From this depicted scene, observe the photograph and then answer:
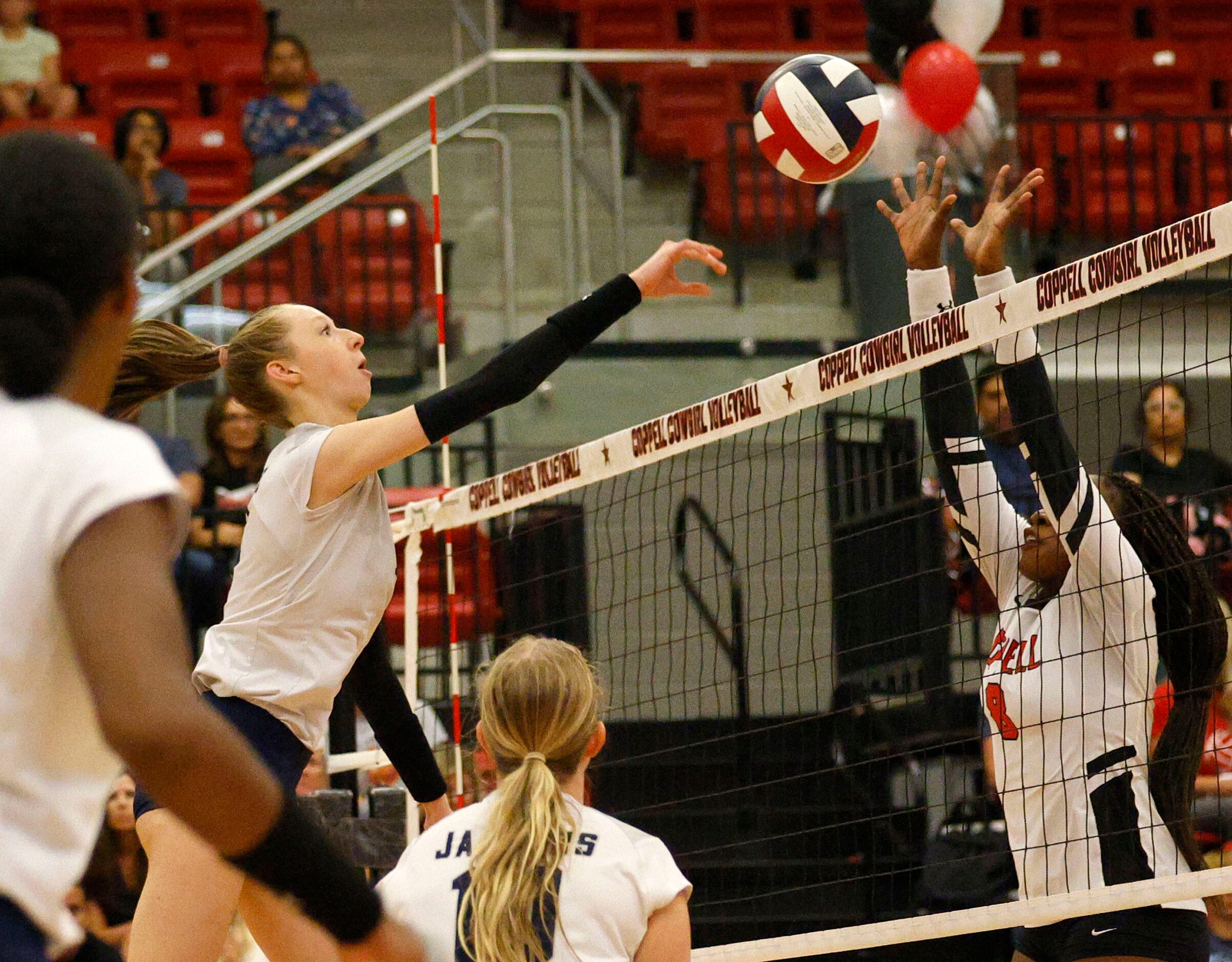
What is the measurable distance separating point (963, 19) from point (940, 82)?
0.51 m

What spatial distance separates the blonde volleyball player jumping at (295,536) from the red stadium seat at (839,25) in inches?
328

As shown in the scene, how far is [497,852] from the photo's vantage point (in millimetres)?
2611

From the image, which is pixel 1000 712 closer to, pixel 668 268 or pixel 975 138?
pixel 668 268

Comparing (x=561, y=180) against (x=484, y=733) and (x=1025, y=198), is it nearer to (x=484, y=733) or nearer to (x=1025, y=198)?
(x=1025, y=198)

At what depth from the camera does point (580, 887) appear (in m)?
2.63

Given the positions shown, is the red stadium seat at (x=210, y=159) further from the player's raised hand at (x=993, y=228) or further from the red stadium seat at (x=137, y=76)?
the player's raised hand at (x=993, y=228)

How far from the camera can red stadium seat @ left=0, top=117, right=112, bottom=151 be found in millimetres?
10203

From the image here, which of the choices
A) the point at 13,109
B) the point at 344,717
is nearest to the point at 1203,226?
the point at 344,717

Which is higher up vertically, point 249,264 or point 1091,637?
point 249,264

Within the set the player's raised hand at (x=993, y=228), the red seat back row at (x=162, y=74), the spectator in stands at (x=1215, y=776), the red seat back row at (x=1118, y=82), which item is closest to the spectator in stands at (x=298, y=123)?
the red seat back row at (x=162, y=74)

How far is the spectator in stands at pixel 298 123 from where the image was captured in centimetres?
979

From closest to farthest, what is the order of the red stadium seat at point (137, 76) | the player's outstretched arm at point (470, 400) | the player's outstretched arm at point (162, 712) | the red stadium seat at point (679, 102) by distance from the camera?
the player's outstretched arm at point (162, 712) → the player's outstretched arm at point (470, 400) → the red stadium seat at point (679, 102) → the red stadium seat at point (137, 76)

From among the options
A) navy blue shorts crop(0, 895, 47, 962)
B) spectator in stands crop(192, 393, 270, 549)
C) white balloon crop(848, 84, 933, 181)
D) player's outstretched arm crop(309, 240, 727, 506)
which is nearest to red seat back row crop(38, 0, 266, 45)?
spectator in stands crop(192, 393, 270, 549)

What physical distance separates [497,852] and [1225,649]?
1942 millimetres
